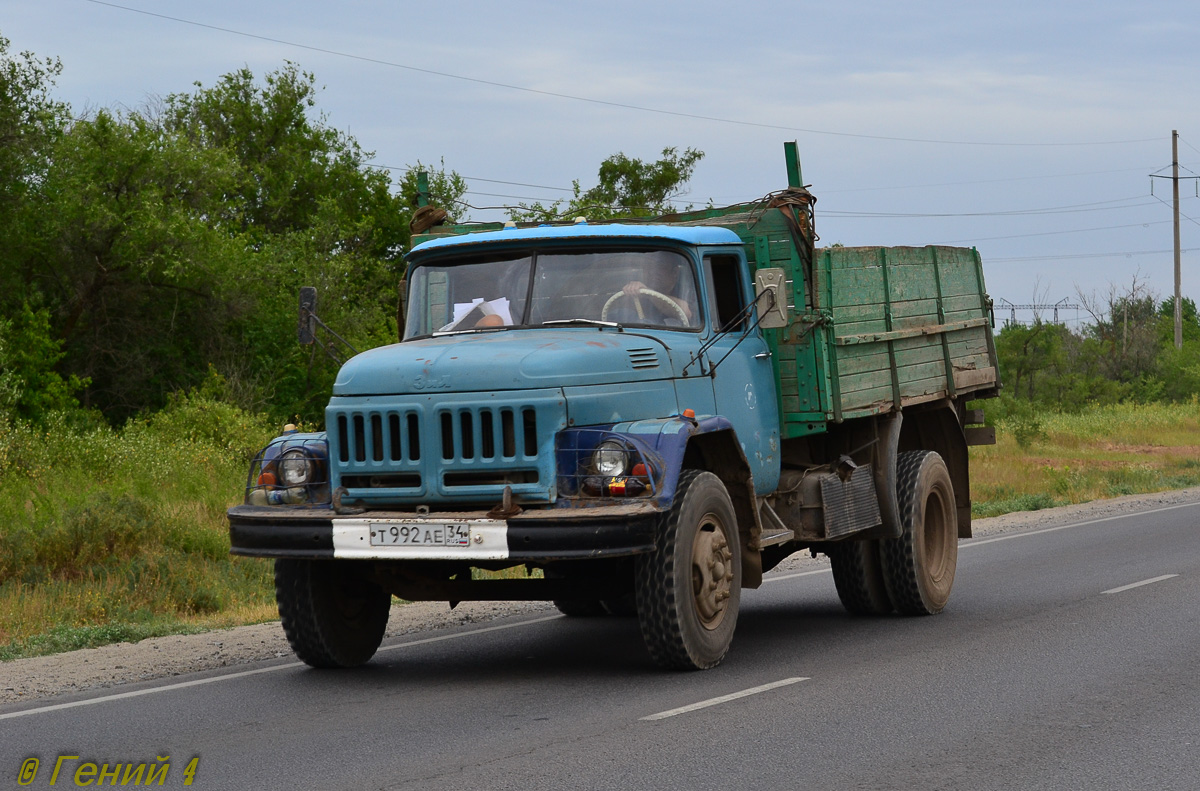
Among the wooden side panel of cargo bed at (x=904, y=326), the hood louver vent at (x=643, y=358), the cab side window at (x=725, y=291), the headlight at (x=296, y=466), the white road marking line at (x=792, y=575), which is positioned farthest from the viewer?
the white road marking line at (x=792, y=575)

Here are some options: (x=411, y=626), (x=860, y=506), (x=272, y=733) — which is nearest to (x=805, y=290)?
(x=860, y=506)

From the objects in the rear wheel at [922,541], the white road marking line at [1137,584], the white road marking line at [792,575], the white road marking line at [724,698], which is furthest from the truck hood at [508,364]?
the white road marking line at [792,575]

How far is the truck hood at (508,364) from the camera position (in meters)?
8.13

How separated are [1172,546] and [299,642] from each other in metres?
10.9

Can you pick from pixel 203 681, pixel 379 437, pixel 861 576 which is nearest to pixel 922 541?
pixel 861 576

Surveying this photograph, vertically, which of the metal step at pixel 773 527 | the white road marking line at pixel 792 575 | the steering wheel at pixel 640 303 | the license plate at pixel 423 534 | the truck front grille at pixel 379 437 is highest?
the steering wheel at pixel 640 303

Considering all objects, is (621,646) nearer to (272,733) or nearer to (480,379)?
(480,379)

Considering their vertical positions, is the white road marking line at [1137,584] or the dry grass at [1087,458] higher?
the white road marking line at [1137,584]

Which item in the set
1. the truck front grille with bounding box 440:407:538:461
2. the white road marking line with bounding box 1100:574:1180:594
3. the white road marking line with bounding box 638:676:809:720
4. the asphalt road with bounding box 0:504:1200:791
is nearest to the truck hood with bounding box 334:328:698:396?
the truck front grille with bounding box 440:407:538:461

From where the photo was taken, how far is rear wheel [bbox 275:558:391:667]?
349 inches

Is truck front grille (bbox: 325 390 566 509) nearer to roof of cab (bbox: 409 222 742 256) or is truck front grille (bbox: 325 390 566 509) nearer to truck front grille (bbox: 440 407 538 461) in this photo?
truck front grille (bbox: 440 407 538 461)

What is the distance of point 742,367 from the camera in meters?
9.78

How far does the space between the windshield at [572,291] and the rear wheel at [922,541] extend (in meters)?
3.07

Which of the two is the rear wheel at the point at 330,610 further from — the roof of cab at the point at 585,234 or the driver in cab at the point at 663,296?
the driver in cab at the point at 663,296
